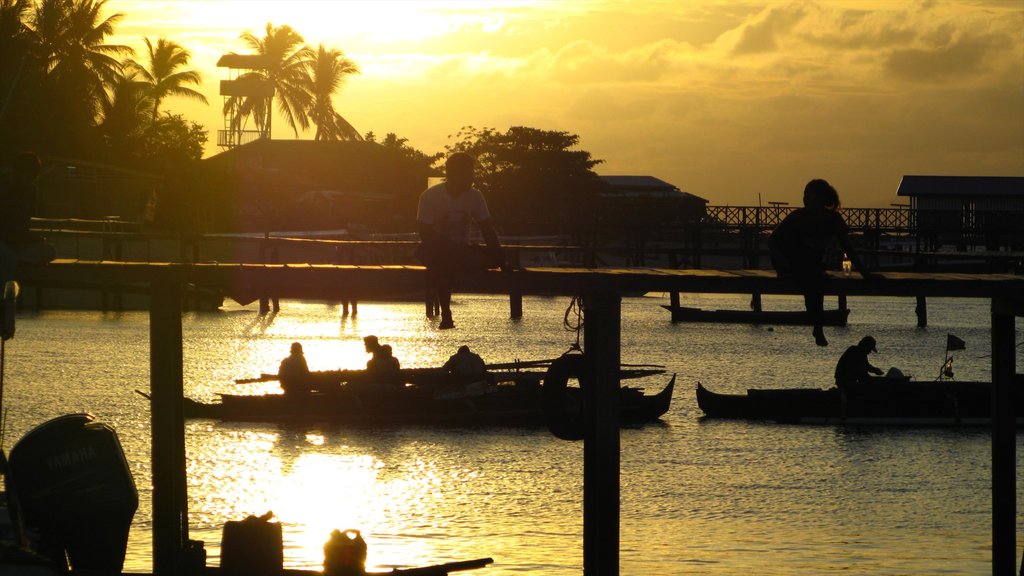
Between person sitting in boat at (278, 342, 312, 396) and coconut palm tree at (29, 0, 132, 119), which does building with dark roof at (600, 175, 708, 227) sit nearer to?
coconut palm tree at (29, 0, 132, 119)

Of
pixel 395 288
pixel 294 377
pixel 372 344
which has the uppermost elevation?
pixel 395 288

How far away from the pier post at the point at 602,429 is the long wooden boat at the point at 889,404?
2175cm

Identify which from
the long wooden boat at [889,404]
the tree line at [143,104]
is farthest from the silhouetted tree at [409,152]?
the long wooden boat at [889,404]

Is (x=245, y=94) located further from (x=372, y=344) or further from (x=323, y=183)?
(x=372, y=344)

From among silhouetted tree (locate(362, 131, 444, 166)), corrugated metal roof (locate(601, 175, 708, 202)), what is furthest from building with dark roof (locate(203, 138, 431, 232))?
corrugated metal roof (locate(601, 175, 708, 202))

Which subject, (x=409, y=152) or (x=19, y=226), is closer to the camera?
(x=19, y=226)

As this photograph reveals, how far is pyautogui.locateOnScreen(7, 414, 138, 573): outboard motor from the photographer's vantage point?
1057 cm

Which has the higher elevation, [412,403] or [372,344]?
[372,344]

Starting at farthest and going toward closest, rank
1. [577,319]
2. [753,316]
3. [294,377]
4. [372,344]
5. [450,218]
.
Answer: [753,316], [577,319], [294,377], [372,344], [450,218]

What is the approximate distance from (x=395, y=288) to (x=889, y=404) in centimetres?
2398

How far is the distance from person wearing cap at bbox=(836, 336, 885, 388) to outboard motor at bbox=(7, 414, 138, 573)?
23.7 metres

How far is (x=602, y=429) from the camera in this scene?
39.0 feet

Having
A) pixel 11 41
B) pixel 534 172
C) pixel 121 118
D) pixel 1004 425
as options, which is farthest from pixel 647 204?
pixel 1004 425

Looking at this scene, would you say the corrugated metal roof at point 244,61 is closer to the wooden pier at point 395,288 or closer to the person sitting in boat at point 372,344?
the person sitting in boat at point 372,344
